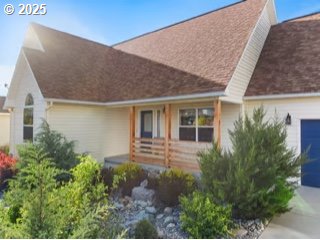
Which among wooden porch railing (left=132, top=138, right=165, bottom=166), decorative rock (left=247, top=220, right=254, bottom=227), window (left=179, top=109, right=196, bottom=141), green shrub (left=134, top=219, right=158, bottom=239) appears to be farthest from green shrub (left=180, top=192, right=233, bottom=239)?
window (left=179, top=109, right=196, bottom=141)

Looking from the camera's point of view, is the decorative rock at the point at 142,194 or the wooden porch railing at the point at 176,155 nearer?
the decorative rock at the point at 142,194

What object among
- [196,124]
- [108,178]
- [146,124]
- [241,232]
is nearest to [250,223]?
[241,232]

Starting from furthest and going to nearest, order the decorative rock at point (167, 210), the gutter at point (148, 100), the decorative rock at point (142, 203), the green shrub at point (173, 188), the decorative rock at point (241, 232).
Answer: the gutter at point (148, 100) → the decorative rock at point (142, 203) → the green shrub at point (173, 188) → the decorative rock at point (167, 210) → the decorative rock at point (241, 232)

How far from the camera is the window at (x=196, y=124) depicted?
429 inches

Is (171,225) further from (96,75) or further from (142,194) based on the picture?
(96,75)

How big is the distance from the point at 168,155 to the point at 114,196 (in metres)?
3.07

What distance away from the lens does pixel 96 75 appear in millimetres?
14078

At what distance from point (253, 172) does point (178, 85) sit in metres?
5.58

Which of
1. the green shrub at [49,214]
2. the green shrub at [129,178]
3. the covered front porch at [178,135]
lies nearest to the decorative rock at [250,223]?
the green shrub at [49,214]

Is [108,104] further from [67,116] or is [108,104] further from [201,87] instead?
[201,87]

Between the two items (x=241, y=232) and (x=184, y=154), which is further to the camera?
(x=184, y=154)

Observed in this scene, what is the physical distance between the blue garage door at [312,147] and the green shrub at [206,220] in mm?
4960

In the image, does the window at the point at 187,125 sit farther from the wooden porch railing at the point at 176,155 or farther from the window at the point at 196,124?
the wooden porch railing at the point at 176,155

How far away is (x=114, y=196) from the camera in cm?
817
